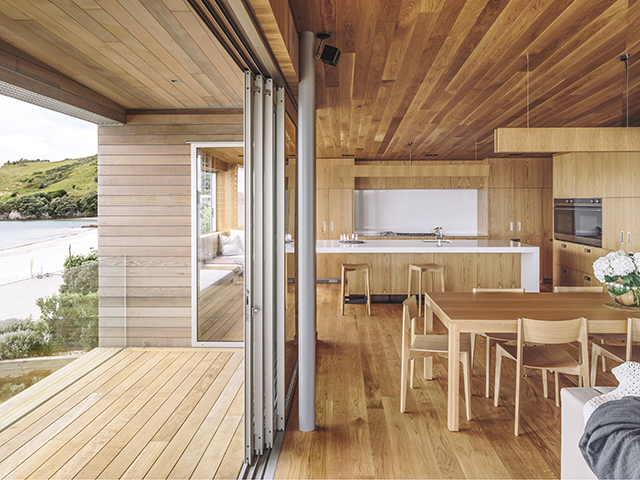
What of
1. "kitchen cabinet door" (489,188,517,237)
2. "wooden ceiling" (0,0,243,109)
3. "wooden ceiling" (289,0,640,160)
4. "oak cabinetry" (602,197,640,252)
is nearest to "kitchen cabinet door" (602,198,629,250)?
"oak cabinetry" (602,197,640,252)

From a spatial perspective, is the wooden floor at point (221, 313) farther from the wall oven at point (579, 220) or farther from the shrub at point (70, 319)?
the wall oven at point (579, 220)

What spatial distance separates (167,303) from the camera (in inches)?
170

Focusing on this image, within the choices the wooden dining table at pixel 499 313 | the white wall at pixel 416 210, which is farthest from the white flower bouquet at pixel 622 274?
the white wall at pixel 416 210

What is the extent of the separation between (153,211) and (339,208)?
4637 millimetres

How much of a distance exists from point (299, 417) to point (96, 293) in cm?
230

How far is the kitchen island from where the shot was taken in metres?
5.90

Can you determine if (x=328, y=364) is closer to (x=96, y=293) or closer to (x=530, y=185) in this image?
(x=96, y=293)

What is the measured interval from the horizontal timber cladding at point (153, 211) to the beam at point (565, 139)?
2.53 metres

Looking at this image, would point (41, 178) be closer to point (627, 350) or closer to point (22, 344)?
point (22, 344)

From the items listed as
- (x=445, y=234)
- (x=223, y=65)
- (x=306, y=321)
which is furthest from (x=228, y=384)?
(x=445, y=234)

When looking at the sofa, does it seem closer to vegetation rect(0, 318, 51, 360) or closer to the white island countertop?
vegetation rect(0, 318, 51, 360)

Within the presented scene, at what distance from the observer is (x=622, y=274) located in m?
2.96

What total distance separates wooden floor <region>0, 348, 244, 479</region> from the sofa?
1.63 meters

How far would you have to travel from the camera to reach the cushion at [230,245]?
457 centimetres
